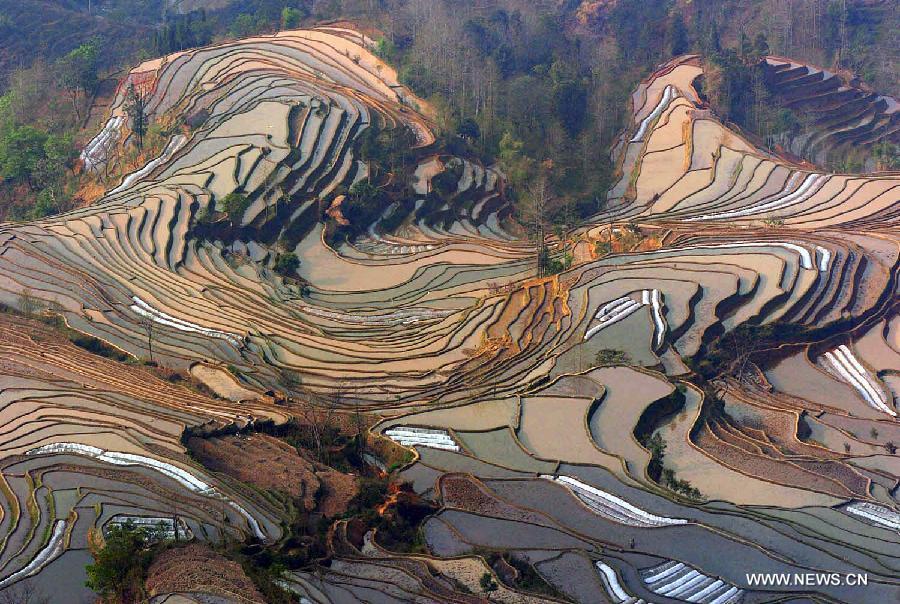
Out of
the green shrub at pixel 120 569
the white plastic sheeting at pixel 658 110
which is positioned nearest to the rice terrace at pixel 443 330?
the green shrub at pixel 120 569

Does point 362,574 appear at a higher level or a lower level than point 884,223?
lower

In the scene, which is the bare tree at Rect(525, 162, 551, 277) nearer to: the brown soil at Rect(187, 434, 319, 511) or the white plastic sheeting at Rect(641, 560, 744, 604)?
the brown soil at Rect(187, 434, 319, 511)

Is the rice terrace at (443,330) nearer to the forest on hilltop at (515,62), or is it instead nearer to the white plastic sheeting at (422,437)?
the white plastic sheeting at (422,437)

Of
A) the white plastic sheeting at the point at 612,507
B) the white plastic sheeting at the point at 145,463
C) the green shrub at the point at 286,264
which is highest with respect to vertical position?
the green shrub at the point at 286,264

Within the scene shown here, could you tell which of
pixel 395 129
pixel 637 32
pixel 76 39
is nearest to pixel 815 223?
pixel 395 129

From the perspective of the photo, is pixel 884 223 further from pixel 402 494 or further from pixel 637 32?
pixel 637 32

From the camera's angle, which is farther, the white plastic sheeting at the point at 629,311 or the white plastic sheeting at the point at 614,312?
the white plastic sheeting at the point at 614,312

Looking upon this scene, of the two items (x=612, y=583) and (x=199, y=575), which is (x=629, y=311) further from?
(x=199, y=575)
